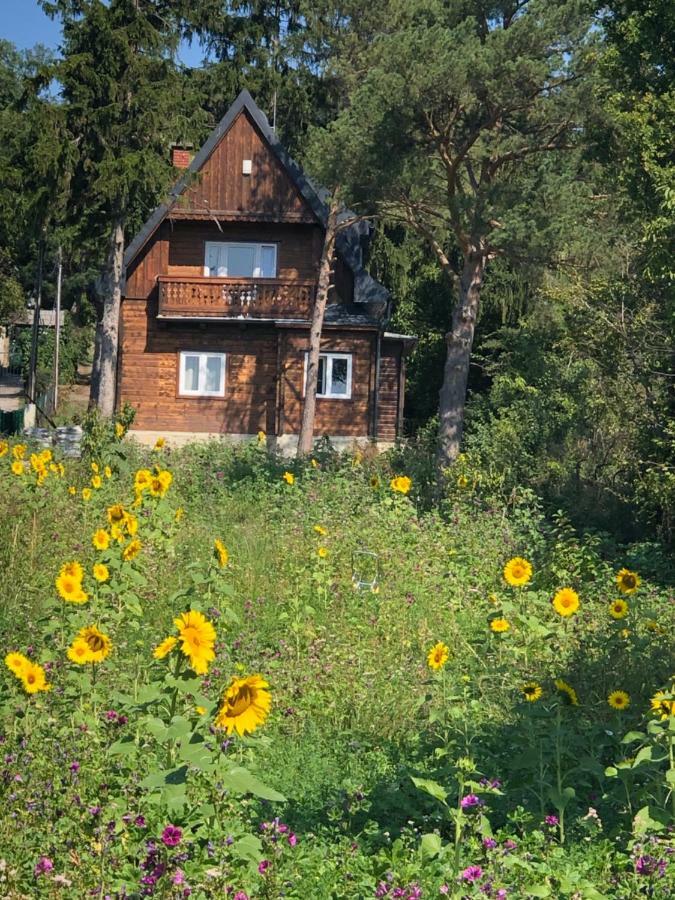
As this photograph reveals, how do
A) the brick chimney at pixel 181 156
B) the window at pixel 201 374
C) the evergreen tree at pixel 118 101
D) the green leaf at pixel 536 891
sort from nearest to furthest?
the green leaf at pixel 536 891, the evergreen tree at pixel 118 101, the window at pixel 201 374, the brick chimney at pixel 181 156

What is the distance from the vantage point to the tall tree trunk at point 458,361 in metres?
21.3

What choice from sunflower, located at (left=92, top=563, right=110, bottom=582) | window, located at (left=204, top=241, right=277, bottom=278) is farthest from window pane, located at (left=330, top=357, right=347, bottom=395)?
sunflower, located at (left=92, top=563, right=110, bottom=582)

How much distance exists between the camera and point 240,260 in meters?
29.2

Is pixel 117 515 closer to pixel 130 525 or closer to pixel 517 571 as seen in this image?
pixel 130 525

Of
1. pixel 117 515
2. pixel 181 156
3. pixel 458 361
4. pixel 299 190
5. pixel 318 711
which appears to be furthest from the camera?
pixel 181 156

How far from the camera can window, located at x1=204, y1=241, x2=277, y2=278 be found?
95.2ft

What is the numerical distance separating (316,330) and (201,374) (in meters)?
3.98

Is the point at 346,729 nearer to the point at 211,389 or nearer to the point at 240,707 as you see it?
the point at 240,707

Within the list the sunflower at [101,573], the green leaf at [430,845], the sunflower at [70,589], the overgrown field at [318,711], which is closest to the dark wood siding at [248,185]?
the overgrown field at [318,711]

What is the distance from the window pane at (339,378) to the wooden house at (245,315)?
0.10 ft

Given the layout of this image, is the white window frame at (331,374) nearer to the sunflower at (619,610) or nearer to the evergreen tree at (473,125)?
the evergreen tree at (473,125)

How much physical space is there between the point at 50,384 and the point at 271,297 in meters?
15.8

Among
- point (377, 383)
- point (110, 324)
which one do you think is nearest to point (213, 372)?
point (110, 324)

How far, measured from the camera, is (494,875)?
412cm
